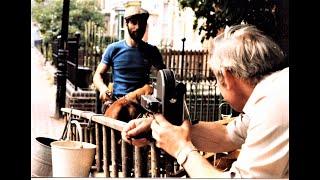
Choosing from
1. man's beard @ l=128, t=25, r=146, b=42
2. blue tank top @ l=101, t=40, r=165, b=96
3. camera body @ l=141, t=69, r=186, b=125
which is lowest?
camera body @ l=141, t=69, r=186, b=125

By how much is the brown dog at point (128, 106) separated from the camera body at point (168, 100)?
402mm

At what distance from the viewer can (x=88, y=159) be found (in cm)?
294

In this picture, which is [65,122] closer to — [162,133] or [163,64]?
[163,64]

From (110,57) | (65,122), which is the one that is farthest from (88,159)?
(110,57)

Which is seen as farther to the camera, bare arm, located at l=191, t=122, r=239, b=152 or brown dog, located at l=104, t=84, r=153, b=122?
brown dog, located at l=104, t=84, r=153, b=122

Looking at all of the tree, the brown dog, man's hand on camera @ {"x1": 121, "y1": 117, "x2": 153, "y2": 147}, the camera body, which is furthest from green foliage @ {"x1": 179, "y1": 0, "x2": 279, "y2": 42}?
man's hand on camera @ {"x1": 121, "y1": 117, "x2": 153, "y2": 147}

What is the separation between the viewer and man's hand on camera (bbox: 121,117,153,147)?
2.36m

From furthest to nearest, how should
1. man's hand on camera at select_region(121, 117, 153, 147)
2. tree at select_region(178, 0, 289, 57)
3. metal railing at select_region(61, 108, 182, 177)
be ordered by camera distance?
tree at select_region(178, 0, 289, 57)
metal railing at select_region(61, 108, 182, 177)
man's hand on camera at select_region(121, 117, 153, 147)

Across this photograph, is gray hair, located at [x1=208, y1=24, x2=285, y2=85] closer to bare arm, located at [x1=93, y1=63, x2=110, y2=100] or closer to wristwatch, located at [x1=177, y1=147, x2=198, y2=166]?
wristwatch, located at [x1=177, y1=147, x2=198, y2=166]

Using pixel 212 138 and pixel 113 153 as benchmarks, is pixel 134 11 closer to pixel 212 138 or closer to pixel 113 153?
pixel 113 153

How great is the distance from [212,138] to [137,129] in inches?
15.7

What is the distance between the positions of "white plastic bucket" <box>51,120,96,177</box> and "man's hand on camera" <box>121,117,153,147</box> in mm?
421
